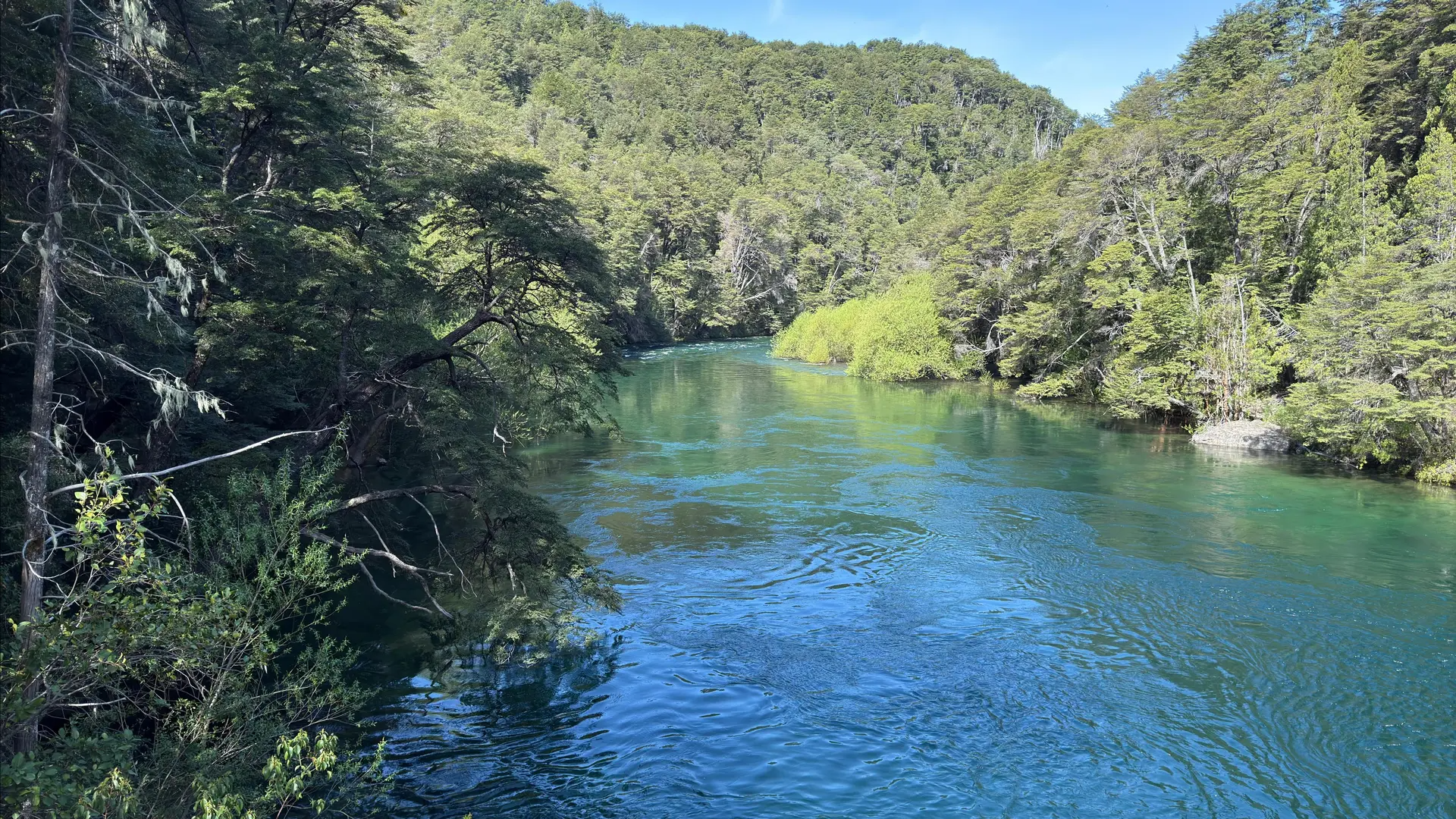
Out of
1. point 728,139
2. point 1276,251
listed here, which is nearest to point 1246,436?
point 1276,251

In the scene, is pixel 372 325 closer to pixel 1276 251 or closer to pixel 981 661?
pixel 981 661

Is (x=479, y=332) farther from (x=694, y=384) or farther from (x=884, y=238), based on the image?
(x=884, y=238)

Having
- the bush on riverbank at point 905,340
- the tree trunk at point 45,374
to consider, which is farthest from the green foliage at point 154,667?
the bush on riverbank at point 905,340

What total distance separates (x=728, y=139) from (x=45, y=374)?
12298cm

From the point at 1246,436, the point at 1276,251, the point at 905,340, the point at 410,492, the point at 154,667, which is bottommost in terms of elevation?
the point at 1246,436

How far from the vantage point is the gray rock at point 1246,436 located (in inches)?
1020

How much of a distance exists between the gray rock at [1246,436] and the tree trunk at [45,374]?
28810 mm

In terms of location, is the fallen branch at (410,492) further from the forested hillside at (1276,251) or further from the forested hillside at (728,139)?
the forested hillside at (1276,251)

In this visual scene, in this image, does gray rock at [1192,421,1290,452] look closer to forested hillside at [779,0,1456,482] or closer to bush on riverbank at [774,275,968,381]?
forested hillside at [779,0,1456,482]

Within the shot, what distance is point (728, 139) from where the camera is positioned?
4838 inches

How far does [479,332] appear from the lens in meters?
22.0

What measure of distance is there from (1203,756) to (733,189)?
275 feet

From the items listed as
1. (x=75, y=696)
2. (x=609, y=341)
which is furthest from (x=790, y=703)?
(x=609, y=341)

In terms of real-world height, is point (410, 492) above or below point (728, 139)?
below
